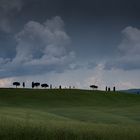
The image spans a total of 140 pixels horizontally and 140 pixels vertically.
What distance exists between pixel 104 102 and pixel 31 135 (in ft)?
277

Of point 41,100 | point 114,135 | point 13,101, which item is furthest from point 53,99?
point 114,135

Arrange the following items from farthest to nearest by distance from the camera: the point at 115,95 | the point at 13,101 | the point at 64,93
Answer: the point at 115,95, the point at 64,93, the point at 13,101

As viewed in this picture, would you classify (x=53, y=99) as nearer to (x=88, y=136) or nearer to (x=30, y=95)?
(x=30, y=95)

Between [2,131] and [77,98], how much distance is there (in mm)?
84473

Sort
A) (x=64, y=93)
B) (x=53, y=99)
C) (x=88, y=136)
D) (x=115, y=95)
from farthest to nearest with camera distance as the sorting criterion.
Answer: (x=115, y=95) < (x=64, y=93) < (x=53, y=99) < (x=88, y=136)

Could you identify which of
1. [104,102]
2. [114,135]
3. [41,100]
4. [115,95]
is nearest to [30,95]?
[41,100]

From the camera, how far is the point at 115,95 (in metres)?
121

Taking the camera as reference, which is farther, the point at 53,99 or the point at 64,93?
the point at 64,93

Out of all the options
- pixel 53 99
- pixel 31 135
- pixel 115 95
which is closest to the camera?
pixel 31 135

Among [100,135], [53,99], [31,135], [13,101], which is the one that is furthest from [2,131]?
[53,99]

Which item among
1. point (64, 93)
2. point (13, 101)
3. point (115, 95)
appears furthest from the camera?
point (115, 95)

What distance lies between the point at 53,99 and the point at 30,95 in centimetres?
701

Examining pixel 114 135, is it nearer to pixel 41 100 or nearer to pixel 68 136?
pixel 68 136

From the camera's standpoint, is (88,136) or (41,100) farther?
(41,100)
